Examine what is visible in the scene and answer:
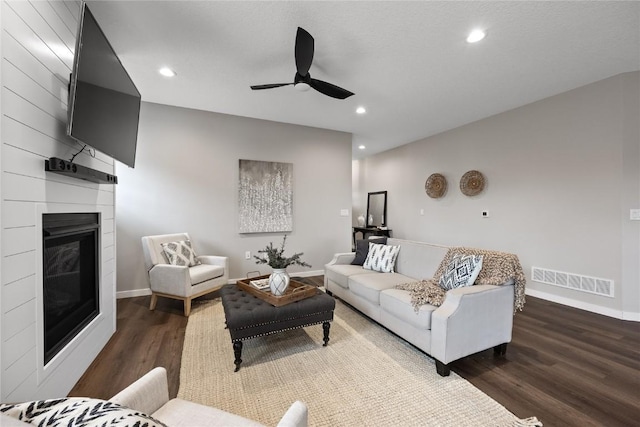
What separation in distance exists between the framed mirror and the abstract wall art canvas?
9.59 feet

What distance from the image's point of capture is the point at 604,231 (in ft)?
9.82

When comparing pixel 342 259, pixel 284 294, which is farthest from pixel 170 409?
pixel 342 259

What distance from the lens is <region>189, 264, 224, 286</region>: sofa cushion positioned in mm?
3029

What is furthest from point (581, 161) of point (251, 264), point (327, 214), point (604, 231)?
point (251, 264)

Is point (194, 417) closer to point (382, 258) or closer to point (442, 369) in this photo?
point (442, 369)

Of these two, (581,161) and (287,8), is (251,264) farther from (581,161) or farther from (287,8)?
(581,161)

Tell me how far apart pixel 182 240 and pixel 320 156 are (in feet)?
8.63

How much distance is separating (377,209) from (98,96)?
5850 millimetres

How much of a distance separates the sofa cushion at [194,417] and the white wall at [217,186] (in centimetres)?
311

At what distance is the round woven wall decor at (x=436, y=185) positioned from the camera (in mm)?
4918

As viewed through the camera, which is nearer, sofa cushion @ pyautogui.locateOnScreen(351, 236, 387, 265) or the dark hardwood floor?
the dark hardwood floor

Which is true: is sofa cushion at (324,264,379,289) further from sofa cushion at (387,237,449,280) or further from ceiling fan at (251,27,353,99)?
ceiling fan at (251,27,353,99)

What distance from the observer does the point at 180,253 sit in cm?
329

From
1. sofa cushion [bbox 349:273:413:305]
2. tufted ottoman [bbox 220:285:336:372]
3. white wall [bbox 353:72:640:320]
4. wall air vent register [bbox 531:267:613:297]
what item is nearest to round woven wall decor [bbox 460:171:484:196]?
white wall [bbox 353:72:640:320]
